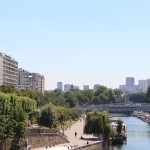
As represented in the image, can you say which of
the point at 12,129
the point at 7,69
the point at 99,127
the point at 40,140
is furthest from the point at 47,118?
the point at 7,69

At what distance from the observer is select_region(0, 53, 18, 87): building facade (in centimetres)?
15062

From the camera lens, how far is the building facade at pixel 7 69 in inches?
5930

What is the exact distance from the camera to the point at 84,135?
87062 mm

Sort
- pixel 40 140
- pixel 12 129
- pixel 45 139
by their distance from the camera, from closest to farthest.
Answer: pixel 12 129 < pixel 40 140 < pixel 45 139

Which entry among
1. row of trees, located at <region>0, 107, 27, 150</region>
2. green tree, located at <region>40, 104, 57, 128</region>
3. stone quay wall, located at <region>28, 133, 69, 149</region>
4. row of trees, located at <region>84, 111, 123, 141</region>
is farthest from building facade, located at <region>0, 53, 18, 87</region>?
Answer: row of trees, located at <region>0, 107, 27, 150</region>

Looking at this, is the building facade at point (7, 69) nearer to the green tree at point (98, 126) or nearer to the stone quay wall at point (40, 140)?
the green tree at point (98, 126)

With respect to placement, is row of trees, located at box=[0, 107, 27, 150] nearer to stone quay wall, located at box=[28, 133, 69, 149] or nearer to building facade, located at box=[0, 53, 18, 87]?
stone quay wall, located at box=[28, 133, 69, 149]

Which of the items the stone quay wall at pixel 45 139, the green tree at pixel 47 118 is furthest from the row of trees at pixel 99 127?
the stone quay wall at pixel 45 139

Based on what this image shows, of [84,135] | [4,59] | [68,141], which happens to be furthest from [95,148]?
[4,59]

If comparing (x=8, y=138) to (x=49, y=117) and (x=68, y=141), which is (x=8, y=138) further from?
(x=49, y=117)

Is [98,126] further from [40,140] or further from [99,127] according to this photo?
[40,140]

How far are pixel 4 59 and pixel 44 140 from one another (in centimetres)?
8598

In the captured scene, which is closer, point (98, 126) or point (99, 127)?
point (99, 127)

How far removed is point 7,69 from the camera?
158m
